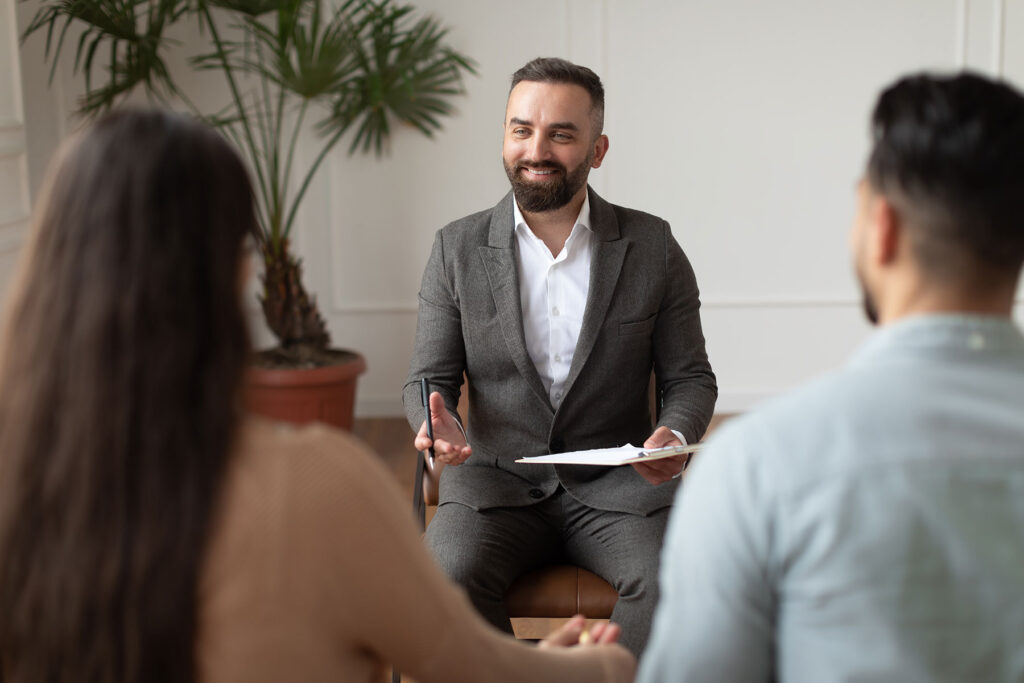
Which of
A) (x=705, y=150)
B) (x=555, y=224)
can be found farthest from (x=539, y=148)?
(x=705, y=150)

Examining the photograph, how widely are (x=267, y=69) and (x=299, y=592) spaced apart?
402 centimetres

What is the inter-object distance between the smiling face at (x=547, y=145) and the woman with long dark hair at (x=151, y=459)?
4.99 ft

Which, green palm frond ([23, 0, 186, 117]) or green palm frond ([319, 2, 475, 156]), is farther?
green palm frond ([319, 2, 475, 156])

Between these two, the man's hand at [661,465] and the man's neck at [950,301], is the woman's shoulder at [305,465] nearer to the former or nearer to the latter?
the man's neck at [950,301]

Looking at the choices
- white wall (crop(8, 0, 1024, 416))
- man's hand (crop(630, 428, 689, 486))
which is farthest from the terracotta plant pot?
man's hand (crop(630, 428, 689, 486))

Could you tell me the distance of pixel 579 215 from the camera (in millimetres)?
2527

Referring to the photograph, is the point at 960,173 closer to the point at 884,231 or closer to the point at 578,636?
the point at 884,231

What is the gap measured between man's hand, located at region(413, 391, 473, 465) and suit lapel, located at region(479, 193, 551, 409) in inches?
7.9

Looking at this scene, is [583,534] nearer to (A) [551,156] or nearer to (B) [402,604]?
(A) [551,156]

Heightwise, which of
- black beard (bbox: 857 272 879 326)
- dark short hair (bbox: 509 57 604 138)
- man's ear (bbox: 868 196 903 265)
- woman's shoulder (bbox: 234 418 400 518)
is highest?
dark short hair (bbox: 509 57 604 138)

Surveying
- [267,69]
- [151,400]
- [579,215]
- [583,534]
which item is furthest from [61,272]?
[267,69]

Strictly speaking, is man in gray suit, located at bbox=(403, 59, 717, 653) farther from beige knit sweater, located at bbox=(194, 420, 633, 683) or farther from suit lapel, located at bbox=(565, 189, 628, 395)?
beige knit sweater, located at bbox=(194, 420, 633, 683)

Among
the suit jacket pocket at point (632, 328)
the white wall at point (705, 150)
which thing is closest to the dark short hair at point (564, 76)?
the suit jacket pocket at point (632, 328)

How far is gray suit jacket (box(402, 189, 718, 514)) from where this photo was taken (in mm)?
2359
